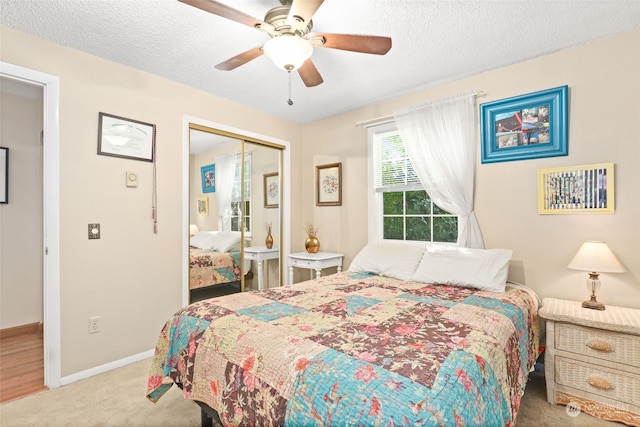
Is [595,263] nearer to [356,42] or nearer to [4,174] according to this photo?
[356,42]

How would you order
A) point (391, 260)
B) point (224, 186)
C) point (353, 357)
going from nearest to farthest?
point (353, 357)
point (391, 260)
point (224, 186)

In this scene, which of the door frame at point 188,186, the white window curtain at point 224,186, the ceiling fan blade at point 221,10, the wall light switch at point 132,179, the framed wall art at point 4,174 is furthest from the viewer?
the white window curtain at point 224,186

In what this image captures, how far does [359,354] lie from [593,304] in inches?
72.4

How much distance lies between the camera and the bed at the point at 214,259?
315 cm

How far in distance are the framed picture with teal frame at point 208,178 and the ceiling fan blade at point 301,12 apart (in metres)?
1.96

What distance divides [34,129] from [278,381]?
3.83 m

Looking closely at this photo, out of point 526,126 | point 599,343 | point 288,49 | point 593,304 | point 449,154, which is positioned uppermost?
point 288,49

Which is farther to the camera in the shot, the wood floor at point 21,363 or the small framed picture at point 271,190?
the small framed picture at point 271,190

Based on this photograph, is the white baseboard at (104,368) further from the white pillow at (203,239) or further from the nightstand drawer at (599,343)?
the nightstand drawer at (599,343)

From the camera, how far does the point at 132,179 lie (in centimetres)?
265

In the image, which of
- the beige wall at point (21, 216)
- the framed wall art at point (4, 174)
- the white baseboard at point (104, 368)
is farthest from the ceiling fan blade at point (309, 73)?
the framed wall art at point (4, 174)

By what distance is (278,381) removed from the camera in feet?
4.00

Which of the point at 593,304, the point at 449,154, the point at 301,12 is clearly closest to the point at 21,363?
the point at 301,12

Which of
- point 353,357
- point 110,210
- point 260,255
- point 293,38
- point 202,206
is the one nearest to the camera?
point 353,357
